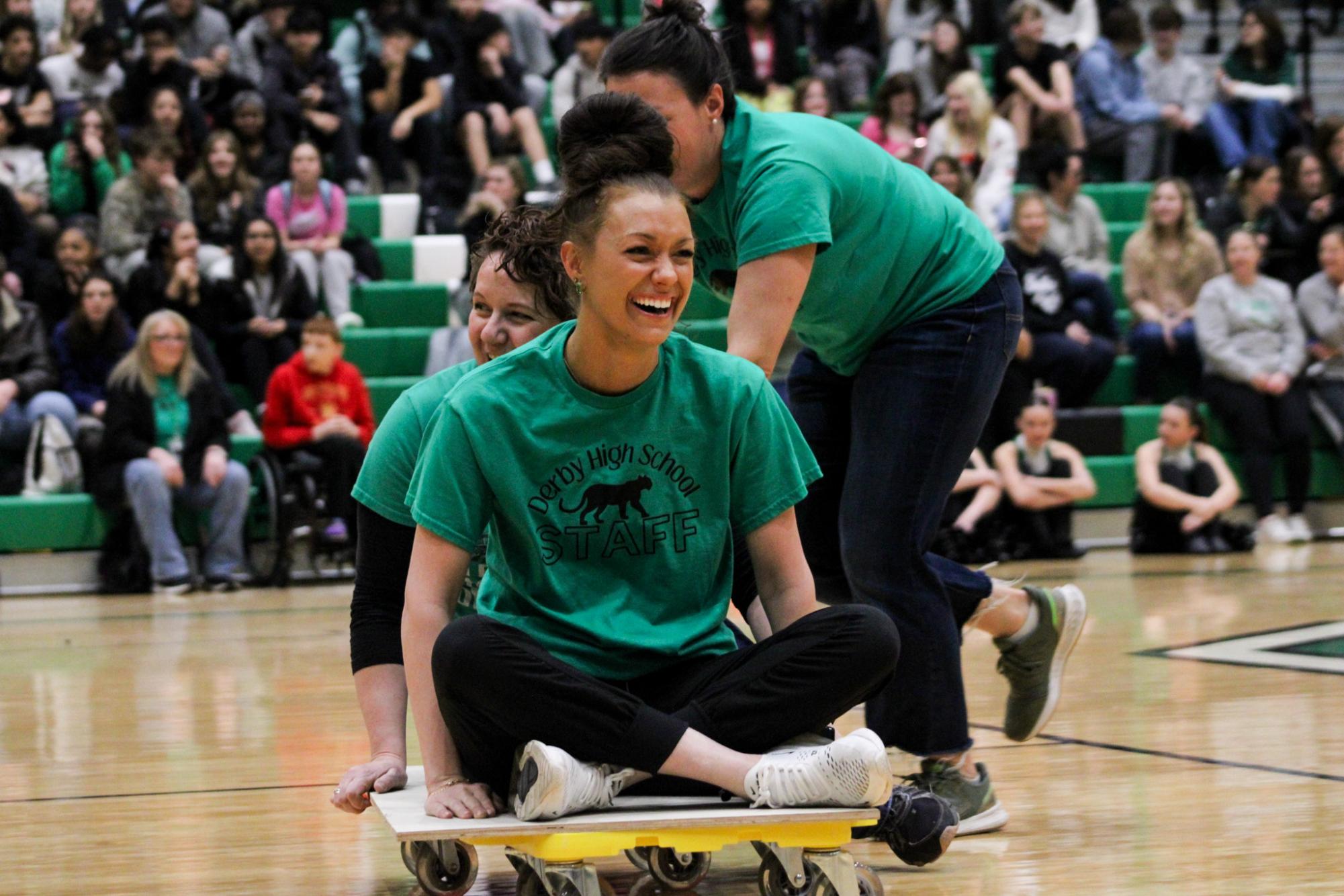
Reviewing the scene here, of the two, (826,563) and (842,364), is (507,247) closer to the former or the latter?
(842,364)

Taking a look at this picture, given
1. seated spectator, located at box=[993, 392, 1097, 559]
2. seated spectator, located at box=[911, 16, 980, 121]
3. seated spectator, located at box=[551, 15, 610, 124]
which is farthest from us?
seated spectator, located at box=[911, 16, 980, 121]

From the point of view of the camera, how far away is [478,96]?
9242 mm

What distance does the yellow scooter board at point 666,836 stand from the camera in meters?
2.03

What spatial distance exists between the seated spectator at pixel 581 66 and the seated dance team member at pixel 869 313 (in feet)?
21.5

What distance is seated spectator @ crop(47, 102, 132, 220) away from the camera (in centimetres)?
807

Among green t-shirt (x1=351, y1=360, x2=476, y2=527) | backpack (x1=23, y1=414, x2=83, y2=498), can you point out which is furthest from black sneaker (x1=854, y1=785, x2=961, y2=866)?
backpack (x1=23, y1=414, x2=83, y2=498)

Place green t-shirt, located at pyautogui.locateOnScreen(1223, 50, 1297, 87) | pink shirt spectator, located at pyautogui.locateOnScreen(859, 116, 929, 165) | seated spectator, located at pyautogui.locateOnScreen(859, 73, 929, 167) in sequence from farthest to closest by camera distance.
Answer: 1. green t-shirt, located at pyautogui.locateOnScreen(1223, 50, 1297, 87)
2. seated spectator, located at pyautogui.locateOnScreen(859, 73, 929, 167)
3. pink shirt spectator, located at pyautogui.locateOnScreen(859, 116, 929, 165)

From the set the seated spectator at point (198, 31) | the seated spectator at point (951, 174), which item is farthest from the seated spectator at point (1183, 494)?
the seated spectator at point (198, 31)

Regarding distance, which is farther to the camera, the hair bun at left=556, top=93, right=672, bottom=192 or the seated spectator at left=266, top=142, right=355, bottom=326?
the seated spectator at left=266, top=142, right=355, bottom=326

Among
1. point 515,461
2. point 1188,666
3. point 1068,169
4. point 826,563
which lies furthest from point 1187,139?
point 515,461

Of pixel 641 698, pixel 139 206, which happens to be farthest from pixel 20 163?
pixel 641 698

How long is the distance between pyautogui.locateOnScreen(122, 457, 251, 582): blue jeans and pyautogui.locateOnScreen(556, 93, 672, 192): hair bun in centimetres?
A: 508

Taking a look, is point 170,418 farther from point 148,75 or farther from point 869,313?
point 869,313

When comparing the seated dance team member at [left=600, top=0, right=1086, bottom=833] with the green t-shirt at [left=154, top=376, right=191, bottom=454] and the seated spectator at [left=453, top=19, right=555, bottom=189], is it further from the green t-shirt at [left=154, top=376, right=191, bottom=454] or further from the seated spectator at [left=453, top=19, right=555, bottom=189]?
the seated spectator at [left=453, top=19, right=555, bottom=189]
